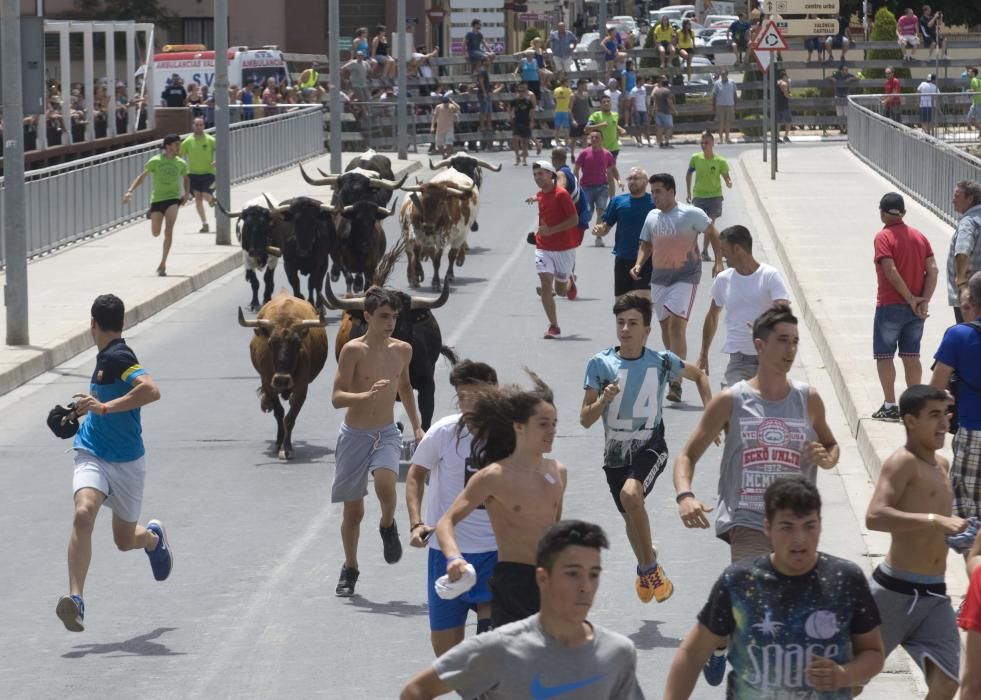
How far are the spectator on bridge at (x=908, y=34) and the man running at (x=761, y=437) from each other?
181 feet

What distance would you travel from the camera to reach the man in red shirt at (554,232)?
2120 cm

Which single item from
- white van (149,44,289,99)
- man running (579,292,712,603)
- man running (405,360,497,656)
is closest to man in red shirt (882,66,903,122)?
white van (149,44,289,99)

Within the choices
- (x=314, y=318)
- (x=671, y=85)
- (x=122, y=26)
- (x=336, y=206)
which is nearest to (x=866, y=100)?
(x=671, y=85)

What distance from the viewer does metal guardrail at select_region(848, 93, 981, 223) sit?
98.1 feet

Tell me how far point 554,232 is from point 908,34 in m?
45.1

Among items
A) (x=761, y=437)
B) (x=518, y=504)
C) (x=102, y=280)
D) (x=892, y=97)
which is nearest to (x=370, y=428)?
(x=761, y=437)

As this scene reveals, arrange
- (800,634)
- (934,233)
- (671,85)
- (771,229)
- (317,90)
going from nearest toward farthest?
(800,634) < (934,233) < (771,229) < (317,90) < (671,85)

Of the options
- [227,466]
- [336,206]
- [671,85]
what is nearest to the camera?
[227,466]

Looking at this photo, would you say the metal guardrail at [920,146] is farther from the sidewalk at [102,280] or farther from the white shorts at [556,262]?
the sidewalk at [102,280]

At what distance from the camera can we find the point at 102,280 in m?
25.8

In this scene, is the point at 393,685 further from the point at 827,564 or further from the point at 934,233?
the point at 934,233

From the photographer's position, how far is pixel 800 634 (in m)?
6.34

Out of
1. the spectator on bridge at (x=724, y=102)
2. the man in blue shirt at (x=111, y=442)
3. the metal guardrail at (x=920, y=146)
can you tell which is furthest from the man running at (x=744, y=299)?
the spectator on bridge at (x=724, y=102)

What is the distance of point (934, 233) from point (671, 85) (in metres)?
31.5
